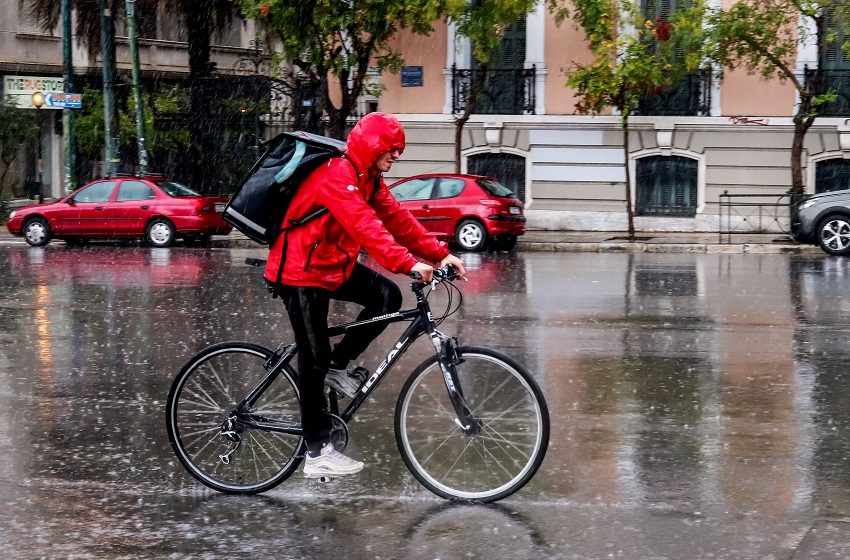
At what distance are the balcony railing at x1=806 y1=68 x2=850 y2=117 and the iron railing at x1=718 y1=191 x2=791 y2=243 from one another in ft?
6.66

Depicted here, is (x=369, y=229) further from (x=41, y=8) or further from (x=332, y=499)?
(x=41, y=8)

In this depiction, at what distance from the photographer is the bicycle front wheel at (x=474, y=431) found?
19.0 feet

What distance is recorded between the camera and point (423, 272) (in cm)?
561

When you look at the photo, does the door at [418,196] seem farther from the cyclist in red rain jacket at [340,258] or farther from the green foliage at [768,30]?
the cyclist in red rain jacket at [340,258]

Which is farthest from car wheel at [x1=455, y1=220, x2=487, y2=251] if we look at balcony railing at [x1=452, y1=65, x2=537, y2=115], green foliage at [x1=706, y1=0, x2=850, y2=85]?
balcony railing at [x1=452, y1=65, x2=537, y2=115]

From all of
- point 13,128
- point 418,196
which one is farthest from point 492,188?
point 13,128

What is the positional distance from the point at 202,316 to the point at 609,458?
23.5 ft

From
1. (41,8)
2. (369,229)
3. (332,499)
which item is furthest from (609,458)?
(41,8)

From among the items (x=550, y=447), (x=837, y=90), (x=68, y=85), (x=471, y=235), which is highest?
(x=68, y=85)

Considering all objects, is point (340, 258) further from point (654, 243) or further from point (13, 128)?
point (13, 128)

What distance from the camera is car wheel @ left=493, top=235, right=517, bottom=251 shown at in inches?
940

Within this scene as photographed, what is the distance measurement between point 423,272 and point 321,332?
0.61 metres

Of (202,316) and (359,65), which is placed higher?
(359,65)

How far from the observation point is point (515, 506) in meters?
5.86
